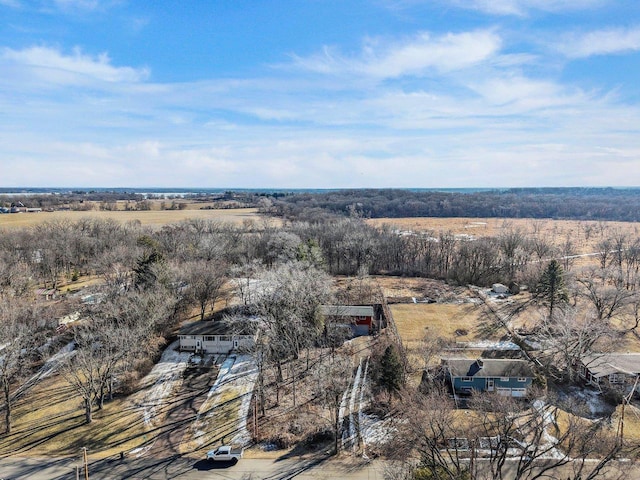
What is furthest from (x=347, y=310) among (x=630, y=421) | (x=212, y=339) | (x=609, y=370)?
(x=630, y=421)

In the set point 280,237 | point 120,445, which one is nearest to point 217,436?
point 120,445

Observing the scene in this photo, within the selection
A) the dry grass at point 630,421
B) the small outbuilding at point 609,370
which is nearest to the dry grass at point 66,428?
the dry grass at point 630,421

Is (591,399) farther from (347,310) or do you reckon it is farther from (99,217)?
(99,217)

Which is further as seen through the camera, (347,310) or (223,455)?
(347,310)

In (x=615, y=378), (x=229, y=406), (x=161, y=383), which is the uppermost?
(x=615, y=378)

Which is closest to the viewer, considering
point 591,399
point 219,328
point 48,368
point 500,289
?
point 591,399

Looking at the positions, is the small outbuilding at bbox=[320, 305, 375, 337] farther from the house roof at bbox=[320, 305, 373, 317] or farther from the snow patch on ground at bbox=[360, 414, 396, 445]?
the snow patch on ground at bbox=[360, 414, 396, 445]

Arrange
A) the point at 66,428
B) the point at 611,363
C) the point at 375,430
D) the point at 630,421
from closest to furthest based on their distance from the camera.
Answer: the point at 375,430
the point at 66,428
the point at 630,421
the point at 611,363
